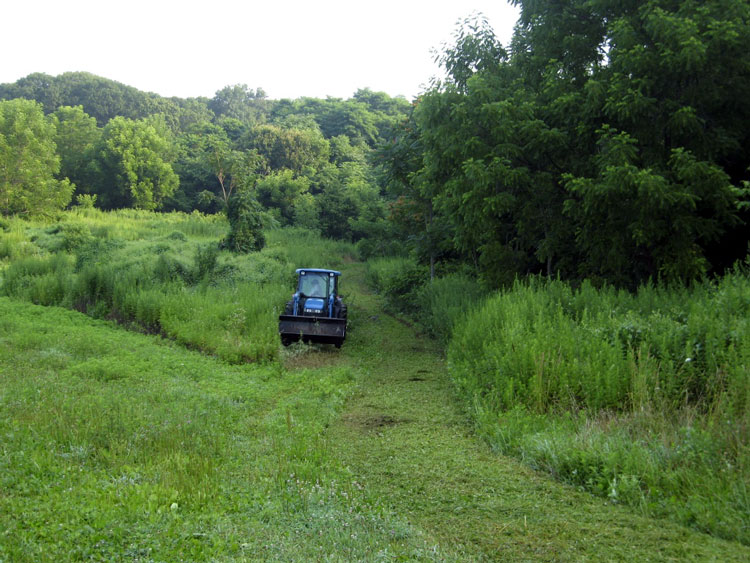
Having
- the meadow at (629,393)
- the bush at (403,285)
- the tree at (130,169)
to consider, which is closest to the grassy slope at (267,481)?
the meadow at (629,393)

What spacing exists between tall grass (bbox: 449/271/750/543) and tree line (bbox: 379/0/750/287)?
Result: 1.61 meters

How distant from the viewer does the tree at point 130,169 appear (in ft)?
168

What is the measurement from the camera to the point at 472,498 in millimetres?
5465

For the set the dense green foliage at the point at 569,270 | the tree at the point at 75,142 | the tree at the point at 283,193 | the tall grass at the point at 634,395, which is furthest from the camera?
the tree at the point at 75,142

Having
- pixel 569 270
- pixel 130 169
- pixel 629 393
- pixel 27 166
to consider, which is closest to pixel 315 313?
pixel 569 270

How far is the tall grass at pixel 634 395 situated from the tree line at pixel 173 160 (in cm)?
2133


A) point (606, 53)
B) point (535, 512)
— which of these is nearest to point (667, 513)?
point (535, 512)

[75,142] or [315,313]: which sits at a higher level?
[75,142]

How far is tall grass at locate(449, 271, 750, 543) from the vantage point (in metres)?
4.99

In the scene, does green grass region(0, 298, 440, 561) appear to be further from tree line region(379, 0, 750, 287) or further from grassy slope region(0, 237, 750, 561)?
tree line region(379, 0, 750, 287)

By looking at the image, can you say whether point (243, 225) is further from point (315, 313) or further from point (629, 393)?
point (629, 393)

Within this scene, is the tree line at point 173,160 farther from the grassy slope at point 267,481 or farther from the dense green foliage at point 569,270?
the grassy slope at point 267,481

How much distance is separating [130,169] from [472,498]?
5317 centimetres

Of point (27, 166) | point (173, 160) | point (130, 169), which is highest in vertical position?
point (173, 160)
